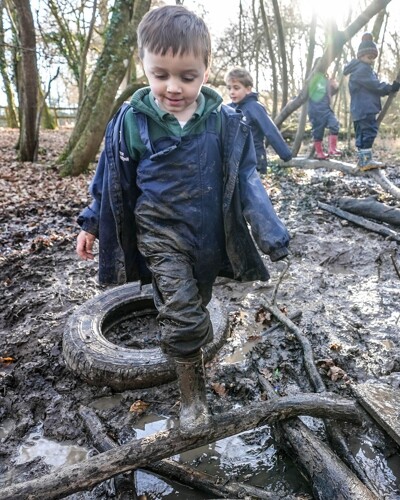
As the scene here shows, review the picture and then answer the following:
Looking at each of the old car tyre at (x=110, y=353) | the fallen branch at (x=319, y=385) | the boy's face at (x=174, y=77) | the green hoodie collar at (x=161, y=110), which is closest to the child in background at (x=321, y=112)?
the fallen branch at (x=319, y=385)

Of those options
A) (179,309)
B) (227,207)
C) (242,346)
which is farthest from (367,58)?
(179,309)

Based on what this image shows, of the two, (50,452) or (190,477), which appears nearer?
(190,477)

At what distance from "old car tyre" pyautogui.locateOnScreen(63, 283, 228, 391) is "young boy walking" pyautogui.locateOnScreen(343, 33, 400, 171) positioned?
229 inches

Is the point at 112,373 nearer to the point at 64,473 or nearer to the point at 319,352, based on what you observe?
the point at 64,473

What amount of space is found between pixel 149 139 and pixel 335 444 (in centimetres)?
183

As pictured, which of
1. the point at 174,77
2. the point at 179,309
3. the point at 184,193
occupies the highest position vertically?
the point at 174,77

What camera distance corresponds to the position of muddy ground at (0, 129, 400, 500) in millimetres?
2256

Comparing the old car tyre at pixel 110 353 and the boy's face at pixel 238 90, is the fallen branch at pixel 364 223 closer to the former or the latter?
the boy's face at pixel 238 90

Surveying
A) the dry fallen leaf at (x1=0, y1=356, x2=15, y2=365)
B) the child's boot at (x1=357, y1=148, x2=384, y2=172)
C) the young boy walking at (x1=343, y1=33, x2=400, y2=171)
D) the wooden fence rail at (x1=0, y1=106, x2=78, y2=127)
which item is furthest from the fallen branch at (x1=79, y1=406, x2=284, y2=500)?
the wooden fence rail at (x1=0, y1=106, x2=78, y2=127)

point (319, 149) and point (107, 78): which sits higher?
point (107, 78)

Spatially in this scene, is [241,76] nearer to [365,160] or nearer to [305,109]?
[365,160]

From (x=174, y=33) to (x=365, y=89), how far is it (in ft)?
24.0

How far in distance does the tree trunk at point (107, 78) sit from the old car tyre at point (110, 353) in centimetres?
701

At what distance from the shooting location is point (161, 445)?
1.98m
